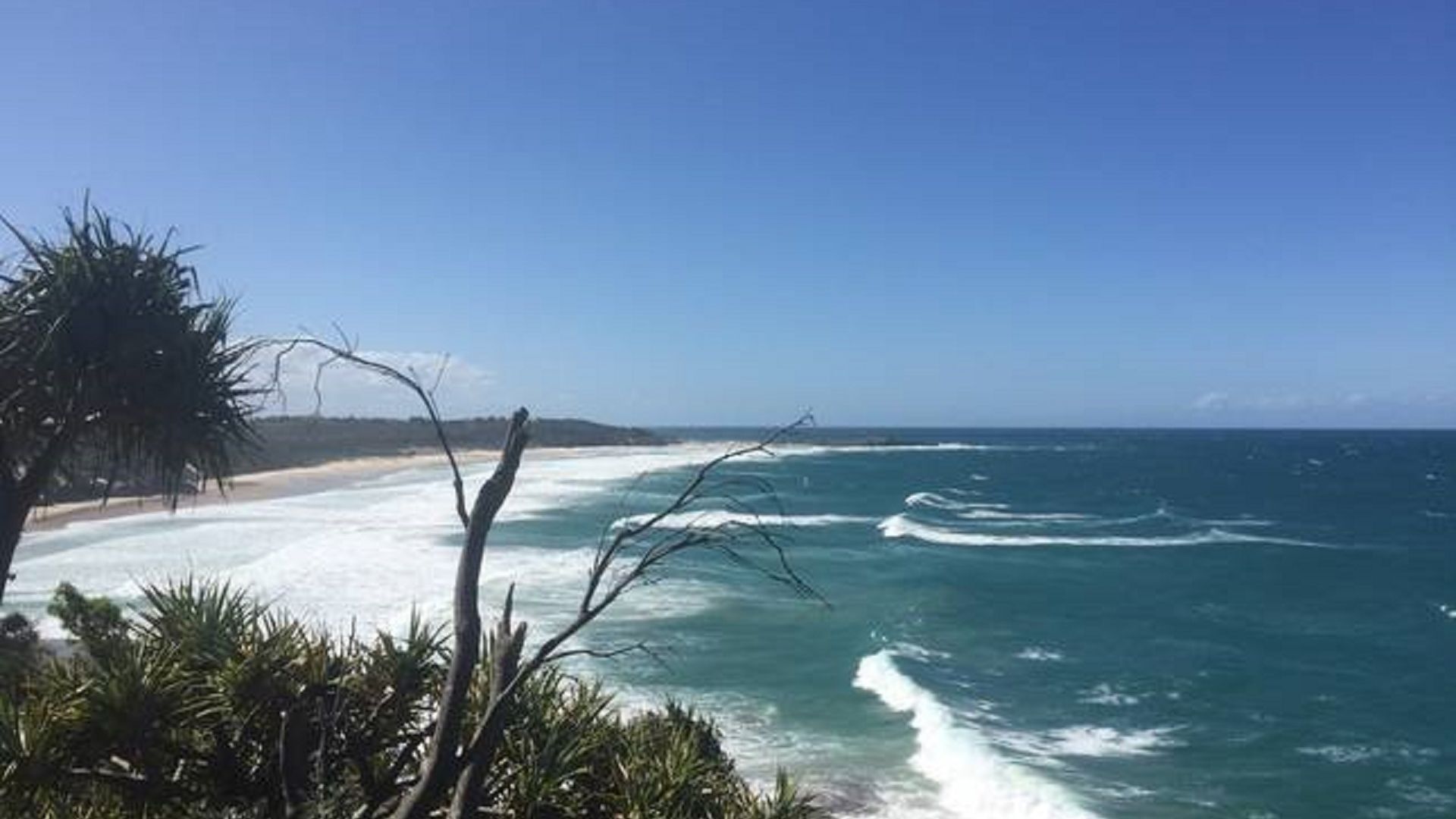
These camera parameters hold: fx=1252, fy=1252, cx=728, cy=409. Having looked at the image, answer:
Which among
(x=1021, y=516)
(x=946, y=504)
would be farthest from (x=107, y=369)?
(x=946, y=504)

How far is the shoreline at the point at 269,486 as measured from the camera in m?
45.5

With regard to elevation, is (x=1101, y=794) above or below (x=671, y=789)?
below

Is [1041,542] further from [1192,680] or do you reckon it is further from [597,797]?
[597,797]

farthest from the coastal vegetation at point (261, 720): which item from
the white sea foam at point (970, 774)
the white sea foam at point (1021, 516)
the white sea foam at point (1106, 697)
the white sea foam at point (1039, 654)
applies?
the white sea foam at point (1021, 516)

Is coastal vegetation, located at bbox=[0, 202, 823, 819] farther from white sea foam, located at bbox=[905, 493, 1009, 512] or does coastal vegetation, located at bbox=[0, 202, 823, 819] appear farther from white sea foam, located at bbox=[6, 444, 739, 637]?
white sea foam, located at bbox=[905, 493, 1009, 512]

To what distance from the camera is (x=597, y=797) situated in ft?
27.7

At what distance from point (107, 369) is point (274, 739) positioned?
3.96 metres

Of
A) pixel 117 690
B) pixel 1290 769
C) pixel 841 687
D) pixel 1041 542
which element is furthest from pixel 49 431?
pixel 1041 542

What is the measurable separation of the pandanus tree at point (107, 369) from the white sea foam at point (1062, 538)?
38.4 m

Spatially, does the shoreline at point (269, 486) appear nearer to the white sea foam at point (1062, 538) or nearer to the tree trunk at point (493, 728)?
the tree trunk at point (493, 728)

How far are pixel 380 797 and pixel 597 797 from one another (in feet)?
4.71

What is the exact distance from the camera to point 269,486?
66688 millimetres

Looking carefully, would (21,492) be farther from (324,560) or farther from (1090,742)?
(324,560)

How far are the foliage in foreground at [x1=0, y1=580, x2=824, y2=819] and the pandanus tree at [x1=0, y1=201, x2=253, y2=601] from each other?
2042mm
